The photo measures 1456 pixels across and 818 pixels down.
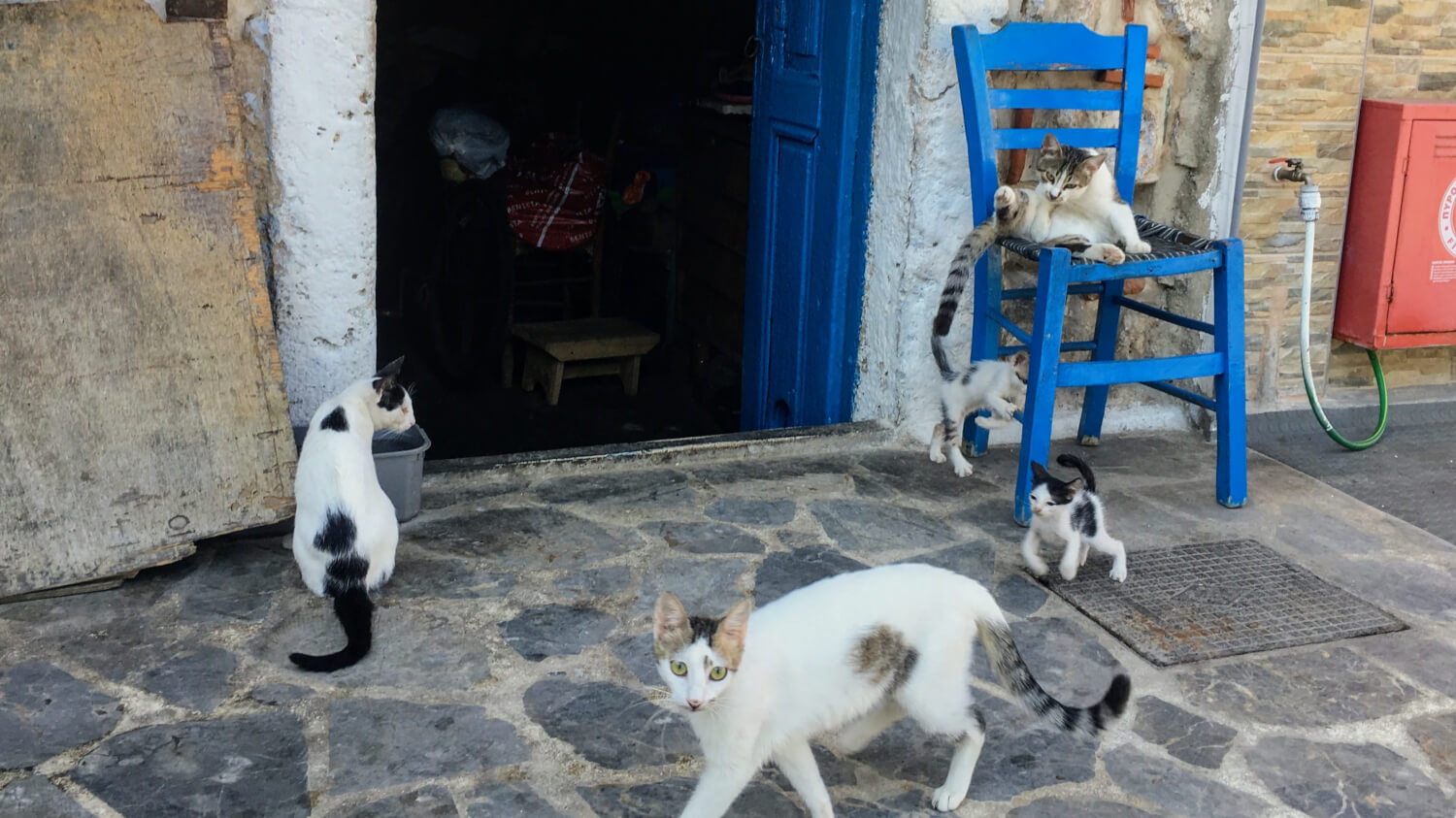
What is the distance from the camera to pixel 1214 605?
134 inches

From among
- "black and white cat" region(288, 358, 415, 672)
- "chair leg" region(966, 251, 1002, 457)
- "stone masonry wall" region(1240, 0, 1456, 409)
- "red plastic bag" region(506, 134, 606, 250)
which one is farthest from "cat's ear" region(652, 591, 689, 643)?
"red plastic bag" region(506, 134, 606, 250)

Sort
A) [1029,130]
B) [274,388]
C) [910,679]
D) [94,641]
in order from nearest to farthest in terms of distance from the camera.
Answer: [910,679] < [94,641] < [274,388] < [1029,130]

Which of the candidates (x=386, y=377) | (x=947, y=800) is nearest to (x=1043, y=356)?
(x=947, y=800)

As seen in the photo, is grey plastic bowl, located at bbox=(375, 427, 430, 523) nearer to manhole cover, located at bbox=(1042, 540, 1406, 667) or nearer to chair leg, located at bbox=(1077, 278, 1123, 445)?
manhole cover, located at bbox=(1042, 540, 1406, 667)

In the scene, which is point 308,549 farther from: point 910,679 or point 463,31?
point 463,31

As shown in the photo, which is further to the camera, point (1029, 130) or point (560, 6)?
point (560, 6)

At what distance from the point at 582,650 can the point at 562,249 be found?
396 cm

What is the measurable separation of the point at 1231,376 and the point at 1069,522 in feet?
3.17

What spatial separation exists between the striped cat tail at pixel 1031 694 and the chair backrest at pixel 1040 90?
2.02 meters

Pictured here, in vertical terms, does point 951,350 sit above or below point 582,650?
above

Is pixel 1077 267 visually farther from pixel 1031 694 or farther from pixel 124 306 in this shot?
pixel 124 306

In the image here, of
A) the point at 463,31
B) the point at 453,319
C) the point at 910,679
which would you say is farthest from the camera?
the point at 463,31

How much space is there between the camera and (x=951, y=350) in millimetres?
4457

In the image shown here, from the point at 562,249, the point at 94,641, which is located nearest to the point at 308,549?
the point at 94,641
